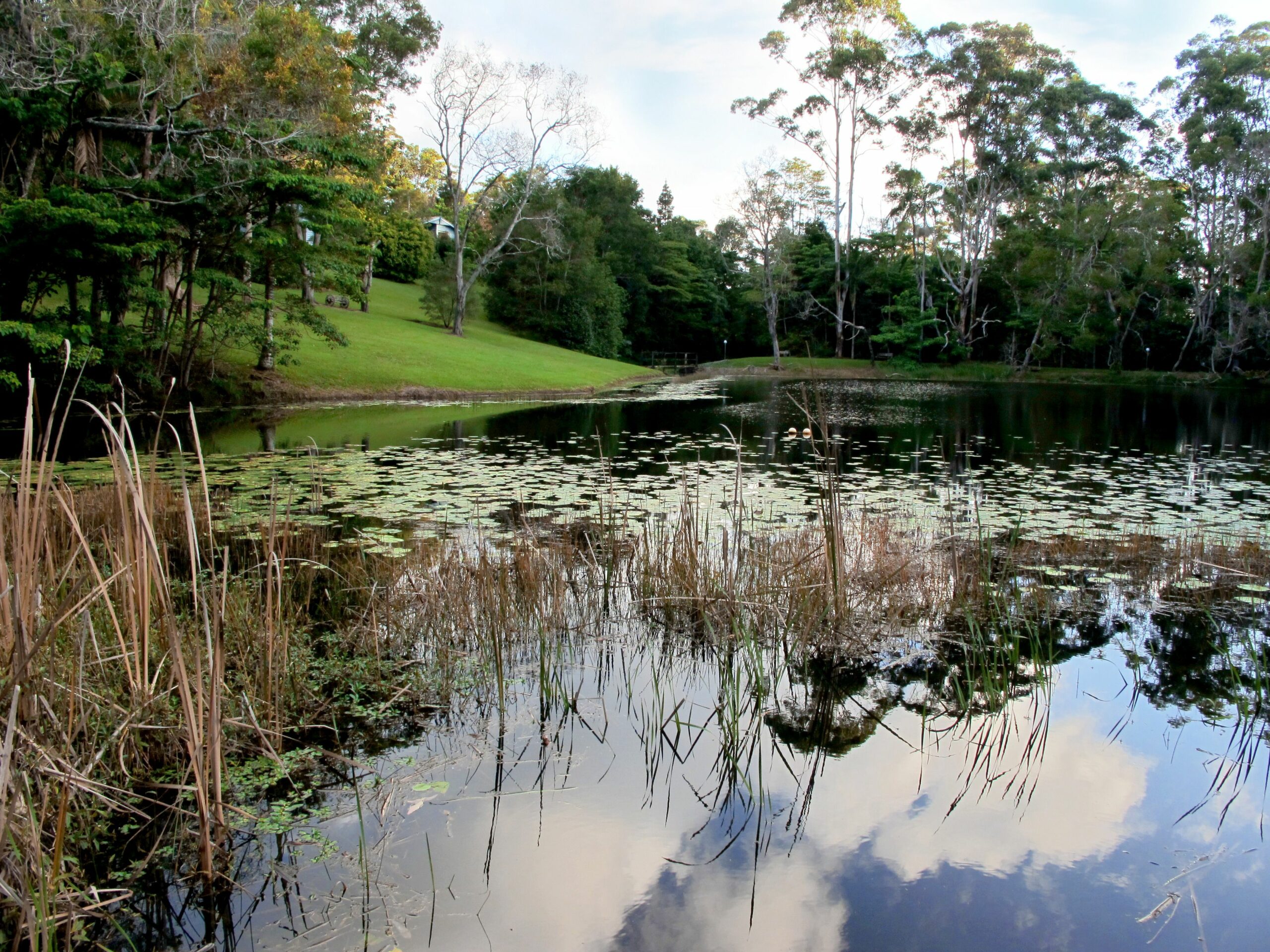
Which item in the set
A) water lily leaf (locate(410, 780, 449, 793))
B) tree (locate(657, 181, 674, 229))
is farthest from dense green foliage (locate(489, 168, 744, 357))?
water lily leaf (locate(410, 780, 449, 793))

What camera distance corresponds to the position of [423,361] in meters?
27.3

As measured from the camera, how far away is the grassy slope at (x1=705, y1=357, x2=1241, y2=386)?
38969 mm

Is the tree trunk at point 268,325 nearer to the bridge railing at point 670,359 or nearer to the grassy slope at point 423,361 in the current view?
the grassy slope at point 423,361

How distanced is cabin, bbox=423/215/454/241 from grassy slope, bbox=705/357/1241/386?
2097 cm

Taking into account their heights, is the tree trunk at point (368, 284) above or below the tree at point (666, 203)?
below

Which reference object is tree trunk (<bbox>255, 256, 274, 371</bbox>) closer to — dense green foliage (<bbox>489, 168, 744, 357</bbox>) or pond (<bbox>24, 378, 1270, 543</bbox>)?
pond (<bbox>24, 378, 1270, 543</bbox>)

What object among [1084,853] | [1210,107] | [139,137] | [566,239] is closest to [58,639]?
[1084,853]

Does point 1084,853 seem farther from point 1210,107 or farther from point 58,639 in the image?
point 1210,107

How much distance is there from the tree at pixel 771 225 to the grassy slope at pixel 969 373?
2303 mm

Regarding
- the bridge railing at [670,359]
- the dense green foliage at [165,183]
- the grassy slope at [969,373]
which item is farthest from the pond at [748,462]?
the bridge railing at [670,359]

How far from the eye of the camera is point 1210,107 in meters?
40.4

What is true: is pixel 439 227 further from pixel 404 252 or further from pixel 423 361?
pixel 423 361

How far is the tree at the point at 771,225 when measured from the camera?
157 ft

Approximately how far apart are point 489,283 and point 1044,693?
142 ft
